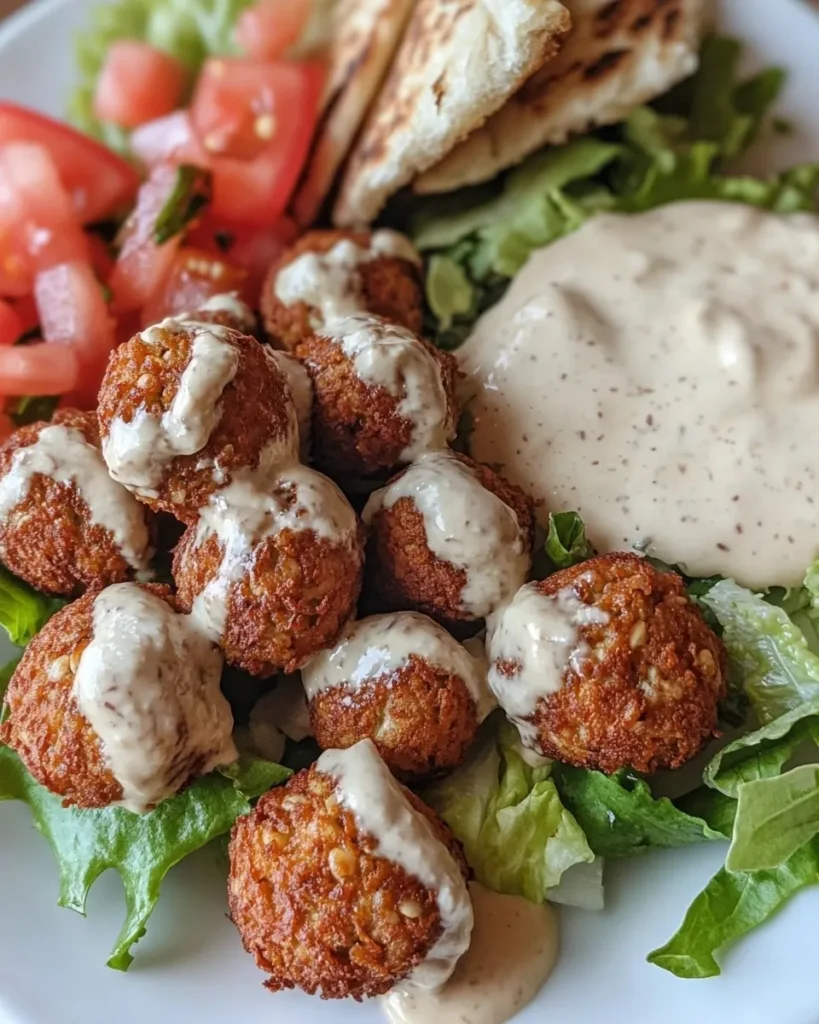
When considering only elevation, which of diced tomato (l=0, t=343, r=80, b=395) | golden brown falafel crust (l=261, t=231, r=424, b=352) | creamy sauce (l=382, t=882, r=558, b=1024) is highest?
diced tomato (l=0, t=343, r=80, b=395)

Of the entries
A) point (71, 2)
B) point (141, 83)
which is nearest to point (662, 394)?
point (141, 83)

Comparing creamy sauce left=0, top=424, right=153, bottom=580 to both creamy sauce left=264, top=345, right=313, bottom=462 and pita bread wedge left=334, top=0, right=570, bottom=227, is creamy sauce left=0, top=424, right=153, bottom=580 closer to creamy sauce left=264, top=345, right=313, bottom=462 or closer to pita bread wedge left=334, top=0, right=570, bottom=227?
creamy sauce left=264, top=345, right=313, bottom=462

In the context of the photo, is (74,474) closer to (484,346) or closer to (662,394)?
(484,346)

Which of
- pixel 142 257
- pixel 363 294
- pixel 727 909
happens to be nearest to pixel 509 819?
pixel 727 909

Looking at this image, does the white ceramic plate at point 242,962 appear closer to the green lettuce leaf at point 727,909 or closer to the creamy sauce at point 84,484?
the green lettuce leaf at point 727,909

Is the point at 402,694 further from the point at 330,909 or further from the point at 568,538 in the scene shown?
the point at 568,538

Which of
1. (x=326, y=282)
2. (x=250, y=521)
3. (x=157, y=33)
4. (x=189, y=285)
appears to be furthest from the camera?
(x=157, y=33)

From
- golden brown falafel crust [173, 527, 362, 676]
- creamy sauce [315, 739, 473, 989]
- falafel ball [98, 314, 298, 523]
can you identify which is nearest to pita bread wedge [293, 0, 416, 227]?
falafel ball [98, 314, 298, 523]

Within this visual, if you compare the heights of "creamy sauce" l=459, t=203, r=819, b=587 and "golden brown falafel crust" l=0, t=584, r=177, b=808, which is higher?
"golden brown falafel crust" l=0, t=584, r=177, b=808
